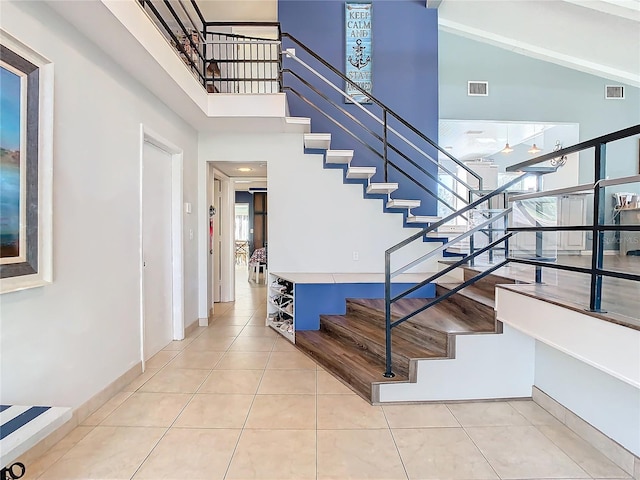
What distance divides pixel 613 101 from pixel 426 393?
8.40 metres

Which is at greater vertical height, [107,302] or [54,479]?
[107,302]

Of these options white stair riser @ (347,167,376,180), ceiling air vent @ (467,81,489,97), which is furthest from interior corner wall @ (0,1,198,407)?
ceiling air vent @ (467,81,489,97)

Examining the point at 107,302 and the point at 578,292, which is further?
the point at 107,302

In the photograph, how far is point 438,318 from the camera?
3.22 m

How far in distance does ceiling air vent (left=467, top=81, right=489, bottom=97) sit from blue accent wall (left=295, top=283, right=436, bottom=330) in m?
5.22

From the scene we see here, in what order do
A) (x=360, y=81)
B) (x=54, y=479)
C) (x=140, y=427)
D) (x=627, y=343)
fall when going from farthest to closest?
(x=360, y=81) → (x=140, y=427) → (x=54, y=479) → (x=627, y=343)

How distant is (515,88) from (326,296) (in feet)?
21.2

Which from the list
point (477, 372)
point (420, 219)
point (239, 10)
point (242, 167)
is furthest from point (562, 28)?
point (477, 372)

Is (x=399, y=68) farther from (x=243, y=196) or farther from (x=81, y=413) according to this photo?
(x=243, y=196)

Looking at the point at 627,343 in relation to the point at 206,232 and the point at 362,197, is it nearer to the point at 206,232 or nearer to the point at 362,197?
the point at 362,197

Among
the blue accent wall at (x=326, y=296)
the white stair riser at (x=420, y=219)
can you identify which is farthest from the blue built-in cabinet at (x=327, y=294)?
the white stair riser at (x=420, y=219)

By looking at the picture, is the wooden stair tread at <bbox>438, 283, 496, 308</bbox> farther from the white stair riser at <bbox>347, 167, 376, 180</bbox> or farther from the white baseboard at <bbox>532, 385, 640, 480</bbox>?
the white stair riser at <bbox>347, 167, 376, 180</bbox>

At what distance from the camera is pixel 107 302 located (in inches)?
107

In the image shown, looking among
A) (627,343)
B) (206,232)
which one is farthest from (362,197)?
(627,343)
